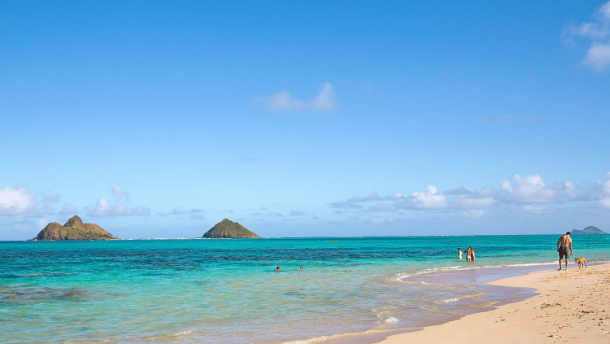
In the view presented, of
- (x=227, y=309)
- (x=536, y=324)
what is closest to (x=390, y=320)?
(x=536, y=324)

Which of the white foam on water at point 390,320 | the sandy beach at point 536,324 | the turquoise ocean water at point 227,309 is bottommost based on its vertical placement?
the turquoise ocean water at point 227,309

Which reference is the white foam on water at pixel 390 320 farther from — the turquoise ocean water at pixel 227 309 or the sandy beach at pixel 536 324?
the sandy beach at pixel 536 324

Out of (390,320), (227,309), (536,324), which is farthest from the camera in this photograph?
(227,309)

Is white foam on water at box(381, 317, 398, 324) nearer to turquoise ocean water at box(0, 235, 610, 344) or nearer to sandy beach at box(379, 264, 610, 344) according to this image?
turquoise ocean water at box(0, 235, 610, 344)

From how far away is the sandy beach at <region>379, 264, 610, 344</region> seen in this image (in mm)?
11688

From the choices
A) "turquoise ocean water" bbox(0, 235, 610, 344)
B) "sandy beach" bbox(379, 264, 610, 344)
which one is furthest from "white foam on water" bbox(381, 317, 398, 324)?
"sandy beach" bbox(379, 264, 610, 344)

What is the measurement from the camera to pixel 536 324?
1341cm

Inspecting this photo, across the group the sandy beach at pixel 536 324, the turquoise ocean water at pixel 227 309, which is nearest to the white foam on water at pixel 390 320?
the turquoise ocean water at pixel 227 309

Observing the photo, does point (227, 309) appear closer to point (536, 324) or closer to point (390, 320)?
point (390, 320)

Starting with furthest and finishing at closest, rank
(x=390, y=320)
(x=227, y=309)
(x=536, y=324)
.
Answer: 1. (x=227, y=309)
2. (x=390, y=320)
3. (x=536, y=324)

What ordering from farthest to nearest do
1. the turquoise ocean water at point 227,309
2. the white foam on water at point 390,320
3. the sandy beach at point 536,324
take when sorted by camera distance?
1. the white foam on water at point 390,320
2. the turquoise ocean water at point 227,309
3. the sandy beach at point 536,324

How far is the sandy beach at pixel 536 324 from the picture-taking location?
460 inches

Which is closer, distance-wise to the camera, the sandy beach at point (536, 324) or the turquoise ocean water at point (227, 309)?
the sandy beach at point (536, 324)

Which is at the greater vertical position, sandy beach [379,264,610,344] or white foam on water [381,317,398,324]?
sandy beach [379,264,610,344]
